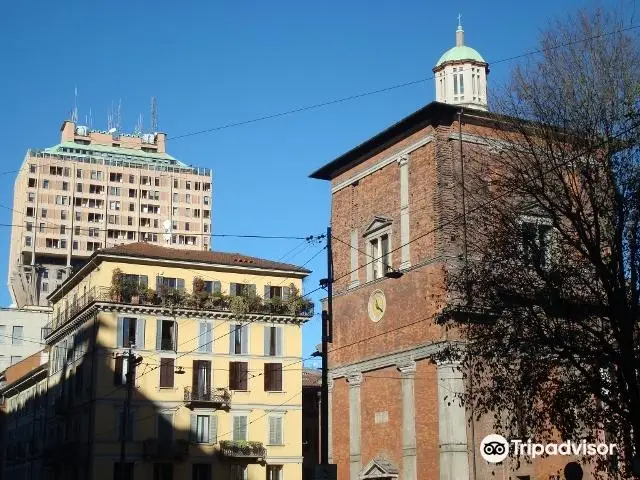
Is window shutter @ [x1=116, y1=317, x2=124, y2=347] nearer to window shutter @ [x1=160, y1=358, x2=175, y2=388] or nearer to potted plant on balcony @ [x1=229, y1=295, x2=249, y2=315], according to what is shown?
window shutter @ [x1=160, y1=358, x2=175, y2=388]

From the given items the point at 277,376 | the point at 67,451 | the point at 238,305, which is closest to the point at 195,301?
the point at 238,305

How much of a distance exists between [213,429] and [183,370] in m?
3.70

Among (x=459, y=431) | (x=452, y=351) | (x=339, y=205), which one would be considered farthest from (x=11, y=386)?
(x=452, y=351)

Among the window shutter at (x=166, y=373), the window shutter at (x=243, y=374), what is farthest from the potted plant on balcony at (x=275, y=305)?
the window shutter at (x=166, y=373)

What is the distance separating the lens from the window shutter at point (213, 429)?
54.6 m

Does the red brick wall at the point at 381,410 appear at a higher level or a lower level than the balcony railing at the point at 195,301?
lower

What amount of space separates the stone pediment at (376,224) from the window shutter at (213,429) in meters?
24.3

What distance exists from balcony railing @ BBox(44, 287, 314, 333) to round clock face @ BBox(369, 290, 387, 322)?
2451 centimetres

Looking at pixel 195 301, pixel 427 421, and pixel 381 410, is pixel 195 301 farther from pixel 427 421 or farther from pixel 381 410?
pixel 427 421

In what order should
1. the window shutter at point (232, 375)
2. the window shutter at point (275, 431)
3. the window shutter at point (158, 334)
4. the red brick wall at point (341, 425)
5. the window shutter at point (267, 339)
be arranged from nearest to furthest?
the red brick wall at point (341, 425)
the window shutter at point (158, 334)
the window shutter at point (232, 375)
the window shutter at point (275, 431)
the window shutter at point (267, 339)

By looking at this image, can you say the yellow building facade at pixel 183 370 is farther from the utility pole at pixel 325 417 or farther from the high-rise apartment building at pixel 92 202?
the high-rise apartment building at pixel 92 202

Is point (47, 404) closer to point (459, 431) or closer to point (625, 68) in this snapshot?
point (459, 431)

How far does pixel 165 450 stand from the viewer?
52594mm

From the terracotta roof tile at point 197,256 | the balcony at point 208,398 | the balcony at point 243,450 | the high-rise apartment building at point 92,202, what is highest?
the high-rise apartment building at point 92,202
